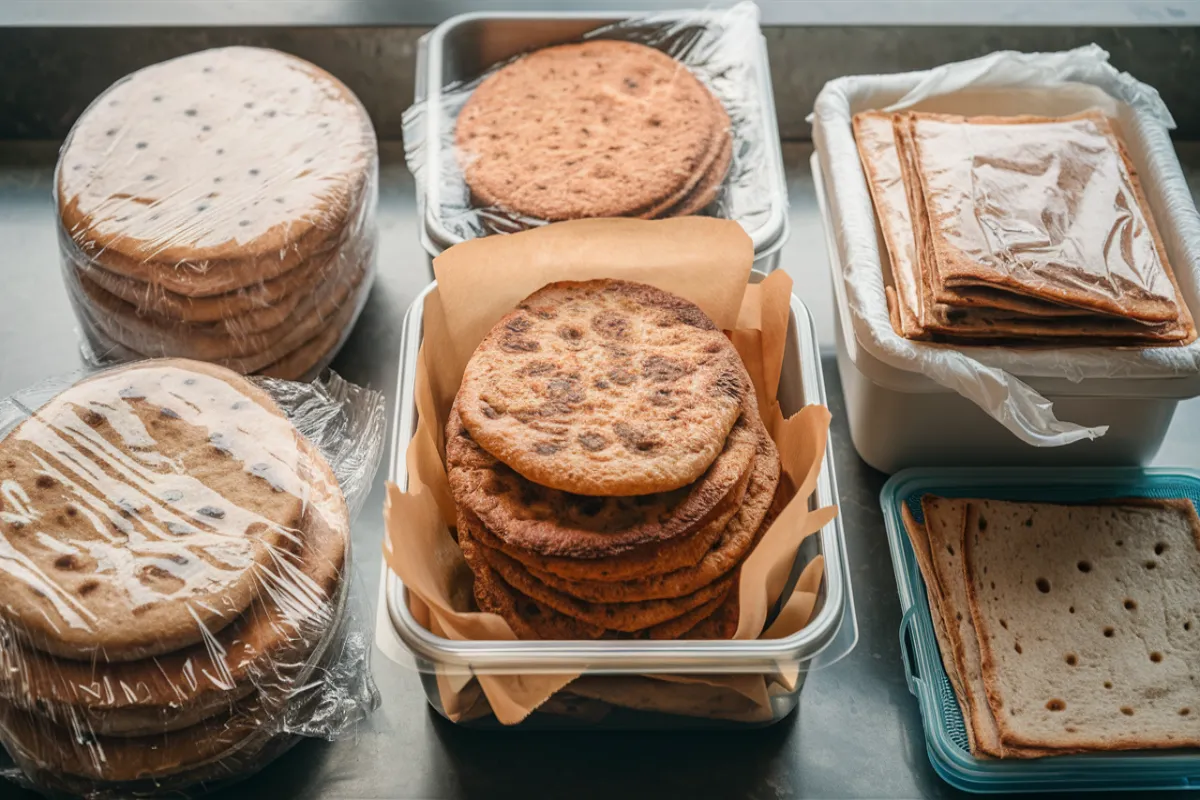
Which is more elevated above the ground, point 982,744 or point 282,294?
point 282,294

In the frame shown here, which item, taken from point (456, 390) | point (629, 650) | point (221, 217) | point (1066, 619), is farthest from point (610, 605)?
point (221, 217)

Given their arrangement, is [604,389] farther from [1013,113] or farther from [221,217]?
[1013,113]

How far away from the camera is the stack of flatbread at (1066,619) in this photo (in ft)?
3.29

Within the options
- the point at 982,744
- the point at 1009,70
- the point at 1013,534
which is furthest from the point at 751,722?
the point at 1009,70

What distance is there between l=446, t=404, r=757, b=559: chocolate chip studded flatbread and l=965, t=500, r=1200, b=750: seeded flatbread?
0.31m

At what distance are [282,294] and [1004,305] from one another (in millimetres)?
687

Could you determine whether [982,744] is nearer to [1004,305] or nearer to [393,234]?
[1004,305]

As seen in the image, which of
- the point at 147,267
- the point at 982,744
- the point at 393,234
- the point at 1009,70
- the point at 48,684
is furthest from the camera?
the point at 393,234

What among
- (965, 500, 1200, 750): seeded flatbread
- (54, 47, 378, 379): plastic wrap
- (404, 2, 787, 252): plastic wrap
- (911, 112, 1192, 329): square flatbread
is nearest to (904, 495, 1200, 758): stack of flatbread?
(965, 500, 1200, 750): seeded flatbread

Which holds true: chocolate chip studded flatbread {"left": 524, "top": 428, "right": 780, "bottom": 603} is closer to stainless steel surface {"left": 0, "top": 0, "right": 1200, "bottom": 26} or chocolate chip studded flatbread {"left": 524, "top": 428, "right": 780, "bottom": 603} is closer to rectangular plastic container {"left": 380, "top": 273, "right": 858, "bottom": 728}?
rectangular plastic container {"left": 380, "top": 273, "right": 858, "bottom": 728}

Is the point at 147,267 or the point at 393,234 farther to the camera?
the point at 393,234

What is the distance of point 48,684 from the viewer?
2.85 ft

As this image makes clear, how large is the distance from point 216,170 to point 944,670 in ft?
2.82

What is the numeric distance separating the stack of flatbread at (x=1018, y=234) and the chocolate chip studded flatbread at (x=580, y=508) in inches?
11.0
